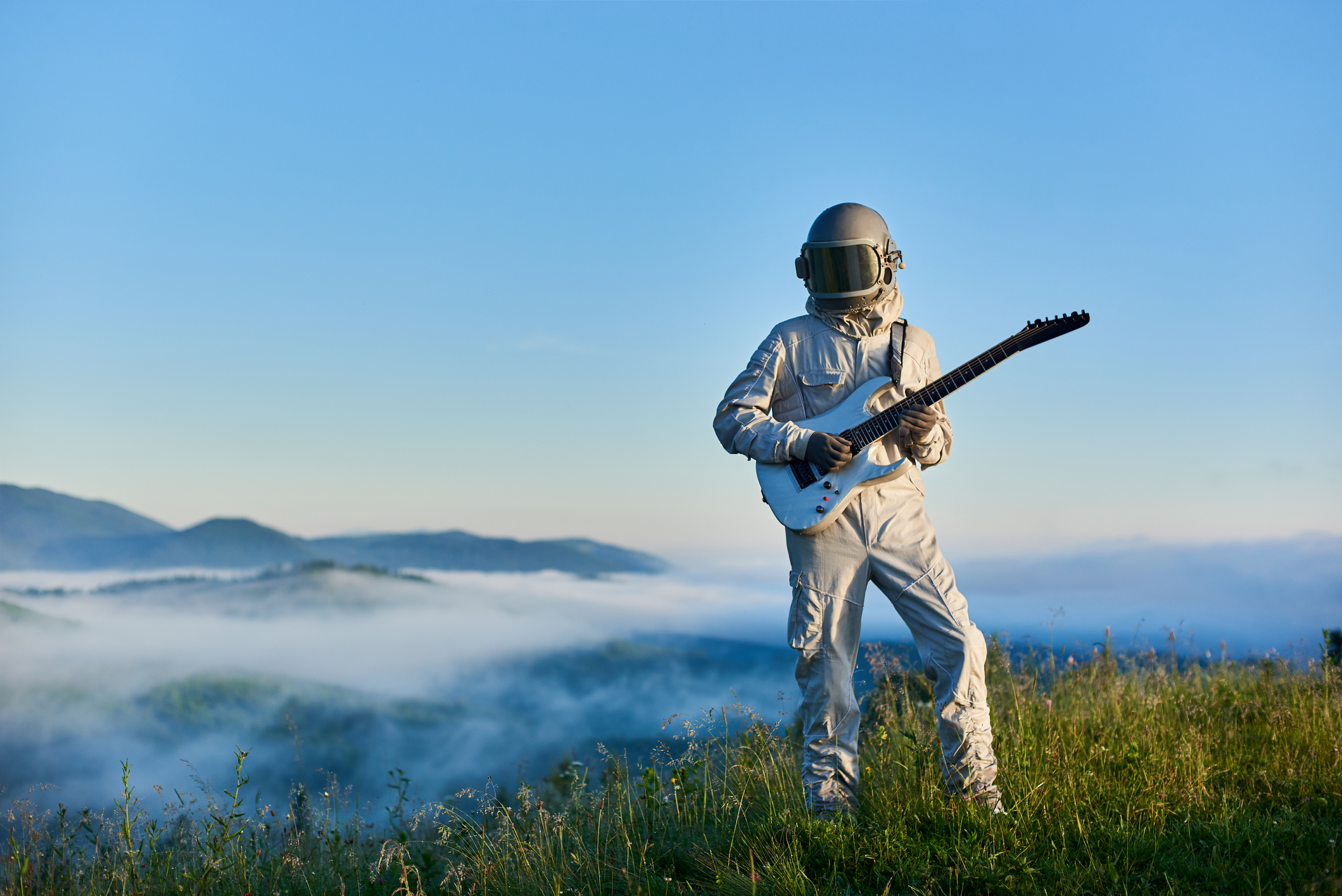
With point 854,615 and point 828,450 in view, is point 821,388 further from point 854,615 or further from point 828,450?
point 854,615

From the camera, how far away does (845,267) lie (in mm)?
4469

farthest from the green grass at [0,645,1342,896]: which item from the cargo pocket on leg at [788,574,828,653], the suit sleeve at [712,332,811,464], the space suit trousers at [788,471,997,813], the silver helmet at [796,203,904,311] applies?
the silver helmet at [796,203,904,311]

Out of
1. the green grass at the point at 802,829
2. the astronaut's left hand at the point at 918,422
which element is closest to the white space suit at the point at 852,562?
the astronaut's left hand at the point at 918,422

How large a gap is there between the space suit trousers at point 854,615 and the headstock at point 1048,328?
3.11 ft

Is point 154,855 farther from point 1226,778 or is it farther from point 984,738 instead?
point 1226,778

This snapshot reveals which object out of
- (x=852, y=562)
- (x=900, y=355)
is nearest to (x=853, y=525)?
(x=852, y=562)

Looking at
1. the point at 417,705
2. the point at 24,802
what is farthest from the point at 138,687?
the point at 24,802

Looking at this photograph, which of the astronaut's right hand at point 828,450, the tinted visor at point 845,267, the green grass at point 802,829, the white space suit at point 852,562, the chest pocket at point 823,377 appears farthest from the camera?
the chest pocket at point 823,377

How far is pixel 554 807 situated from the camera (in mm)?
Result: 5613

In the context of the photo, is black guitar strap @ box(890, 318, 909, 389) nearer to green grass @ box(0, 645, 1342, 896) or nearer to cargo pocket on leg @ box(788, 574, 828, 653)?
cargo pocket on leg @ box(788, 574, 828, 653)

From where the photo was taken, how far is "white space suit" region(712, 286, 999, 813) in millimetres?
4168

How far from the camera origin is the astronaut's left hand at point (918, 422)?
14.2 ft

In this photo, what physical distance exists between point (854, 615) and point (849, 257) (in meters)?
1.84

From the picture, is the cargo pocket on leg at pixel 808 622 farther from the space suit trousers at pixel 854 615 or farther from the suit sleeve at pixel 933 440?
the suit sleeve at pixel 933 440
